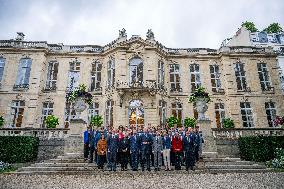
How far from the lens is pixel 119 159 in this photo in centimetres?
1180

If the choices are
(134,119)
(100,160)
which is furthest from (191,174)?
(134,119)

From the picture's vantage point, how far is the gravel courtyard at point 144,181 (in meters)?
8.17

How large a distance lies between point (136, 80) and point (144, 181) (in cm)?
1649

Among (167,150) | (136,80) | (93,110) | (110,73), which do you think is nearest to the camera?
(167,150)

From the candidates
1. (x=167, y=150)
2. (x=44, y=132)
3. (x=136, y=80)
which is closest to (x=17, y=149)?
(x=44, y=132)

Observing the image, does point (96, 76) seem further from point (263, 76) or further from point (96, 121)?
point (263, 76)

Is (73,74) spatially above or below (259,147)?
above

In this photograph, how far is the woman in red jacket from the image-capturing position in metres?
11.5

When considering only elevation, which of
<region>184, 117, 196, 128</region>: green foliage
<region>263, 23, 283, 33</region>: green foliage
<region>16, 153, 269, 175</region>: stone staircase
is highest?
<region>263, 23, 283, 33</region>: green foliage

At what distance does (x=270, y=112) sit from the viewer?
1030 inches

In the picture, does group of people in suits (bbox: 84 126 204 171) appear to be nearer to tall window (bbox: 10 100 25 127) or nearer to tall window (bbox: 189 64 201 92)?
tall window (bbox: 10 100 25 127)

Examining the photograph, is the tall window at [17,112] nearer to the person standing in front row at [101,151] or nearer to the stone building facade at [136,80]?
the stone building facade at [136,80]

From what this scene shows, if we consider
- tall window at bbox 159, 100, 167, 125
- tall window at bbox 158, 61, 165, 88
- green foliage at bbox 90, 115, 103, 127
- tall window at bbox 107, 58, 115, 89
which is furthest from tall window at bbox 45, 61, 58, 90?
tall window at bbox 159, 100, 167, 125

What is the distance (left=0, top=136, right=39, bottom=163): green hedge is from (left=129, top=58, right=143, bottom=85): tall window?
39.1ft
